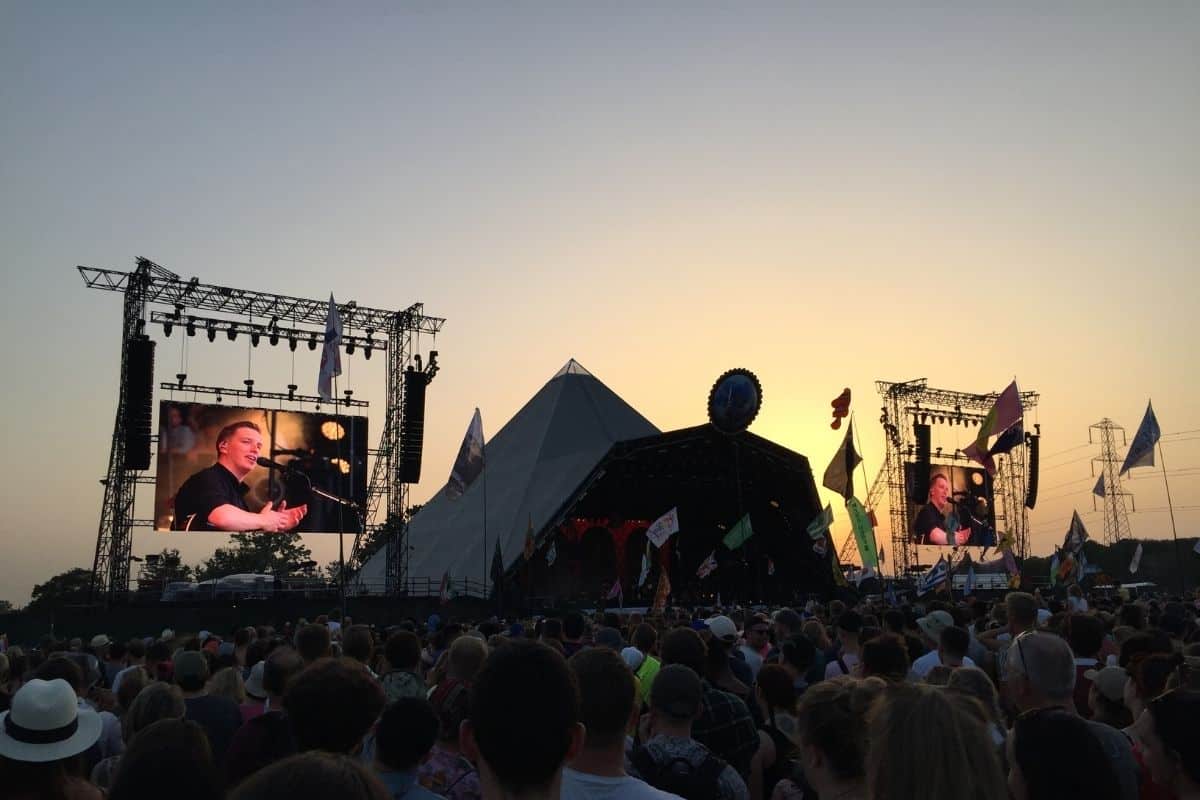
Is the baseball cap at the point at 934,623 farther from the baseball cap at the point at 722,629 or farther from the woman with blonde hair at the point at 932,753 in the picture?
the woman with blonde hair at the point at 932,753

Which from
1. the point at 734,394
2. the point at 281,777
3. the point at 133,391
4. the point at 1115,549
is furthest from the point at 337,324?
the point at 1115,549

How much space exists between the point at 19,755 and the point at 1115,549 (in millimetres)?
92976

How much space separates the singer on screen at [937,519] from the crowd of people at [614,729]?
5378 centimetres

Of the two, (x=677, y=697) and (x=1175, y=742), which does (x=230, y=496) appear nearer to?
(x=677, y=697)

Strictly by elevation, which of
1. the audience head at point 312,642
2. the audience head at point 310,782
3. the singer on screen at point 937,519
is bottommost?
the audience head at point 312,642

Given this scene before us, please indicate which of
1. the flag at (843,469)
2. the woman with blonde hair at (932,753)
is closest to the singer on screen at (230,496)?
the flag at (843,469)

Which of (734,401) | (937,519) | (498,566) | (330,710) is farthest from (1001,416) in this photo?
(937,519)

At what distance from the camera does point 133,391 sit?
31828 millimetres

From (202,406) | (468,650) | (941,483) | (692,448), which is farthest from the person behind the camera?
(941,483)

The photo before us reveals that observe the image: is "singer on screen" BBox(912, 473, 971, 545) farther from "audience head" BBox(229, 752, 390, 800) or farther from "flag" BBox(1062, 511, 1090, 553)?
"audience head" BBox(229, 752, 390, 800)

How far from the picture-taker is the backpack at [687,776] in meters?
4.38

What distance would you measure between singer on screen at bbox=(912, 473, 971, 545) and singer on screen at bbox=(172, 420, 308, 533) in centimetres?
3795

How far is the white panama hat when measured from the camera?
386 cm

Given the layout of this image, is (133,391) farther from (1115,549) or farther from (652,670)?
(1115,549)
